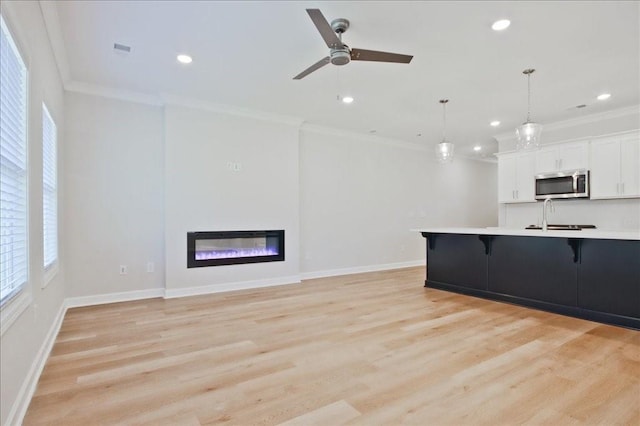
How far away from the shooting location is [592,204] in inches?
228

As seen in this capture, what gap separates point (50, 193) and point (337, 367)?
3.27 meters

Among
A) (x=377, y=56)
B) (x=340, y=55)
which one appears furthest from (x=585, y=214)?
(x=340, y=55)

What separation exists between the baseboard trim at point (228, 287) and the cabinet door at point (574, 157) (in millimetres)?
4929

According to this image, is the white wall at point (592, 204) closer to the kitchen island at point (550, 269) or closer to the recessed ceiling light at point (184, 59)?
the kitchen island at point (550, 269)

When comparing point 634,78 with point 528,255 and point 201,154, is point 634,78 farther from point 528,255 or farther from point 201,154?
point 201,154

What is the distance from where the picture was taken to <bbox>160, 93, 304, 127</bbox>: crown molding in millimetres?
4781

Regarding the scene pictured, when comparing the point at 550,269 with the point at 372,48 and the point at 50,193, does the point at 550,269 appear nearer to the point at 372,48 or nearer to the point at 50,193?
the point at 372,48

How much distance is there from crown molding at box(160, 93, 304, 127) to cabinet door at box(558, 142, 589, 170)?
14.8ft

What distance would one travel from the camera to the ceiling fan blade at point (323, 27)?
231cm

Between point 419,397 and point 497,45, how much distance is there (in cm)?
319

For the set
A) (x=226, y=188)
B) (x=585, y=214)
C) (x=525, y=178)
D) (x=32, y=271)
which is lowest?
(x=32, y=271)

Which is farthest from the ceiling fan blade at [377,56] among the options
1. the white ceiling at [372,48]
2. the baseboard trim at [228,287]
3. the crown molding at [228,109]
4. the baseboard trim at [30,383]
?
the baseboard trim at [228,287]

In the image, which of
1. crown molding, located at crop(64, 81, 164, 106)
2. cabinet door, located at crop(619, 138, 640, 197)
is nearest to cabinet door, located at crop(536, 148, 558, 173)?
cabinet door, located at crop(619, 138, 640, 197)

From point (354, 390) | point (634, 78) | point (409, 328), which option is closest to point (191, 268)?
point (409, 328)
